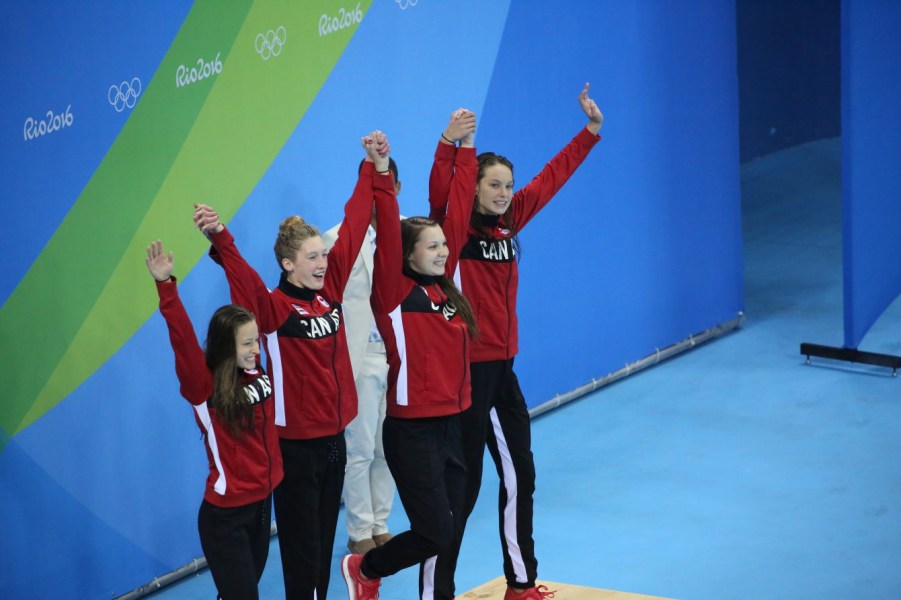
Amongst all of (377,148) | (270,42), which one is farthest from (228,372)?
(270,42)

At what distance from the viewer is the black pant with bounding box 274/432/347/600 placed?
4.15 meters

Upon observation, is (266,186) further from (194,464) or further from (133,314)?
(194,464)

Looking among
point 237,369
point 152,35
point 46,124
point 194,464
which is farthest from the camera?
point 194,464

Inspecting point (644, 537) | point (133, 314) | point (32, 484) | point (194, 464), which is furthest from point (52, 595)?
point (644, 537)

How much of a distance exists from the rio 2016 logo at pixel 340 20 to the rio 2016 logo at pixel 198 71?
62cm

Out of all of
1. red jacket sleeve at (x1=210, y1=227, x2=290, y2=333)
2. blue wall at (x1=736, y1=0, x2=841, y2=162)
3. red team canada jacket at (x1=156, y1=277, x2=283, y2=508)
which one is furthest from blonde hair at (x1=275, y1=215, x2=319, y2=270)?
blue wall at (x1=736, y1=0, x2=841, y2=162)

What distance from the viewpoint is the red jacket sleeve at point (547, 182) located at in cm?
468

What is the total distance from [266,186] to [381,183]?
4.44ft

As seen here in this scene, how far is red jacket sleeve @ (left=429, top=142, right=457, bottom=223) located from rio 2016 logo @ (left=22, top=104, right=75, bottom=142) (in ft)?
4.75

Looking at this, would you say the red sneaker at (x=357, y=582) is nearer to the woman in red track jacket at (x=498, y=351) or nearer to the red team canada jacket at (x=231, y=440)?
the woman in red track jacket at (x=498, y=351)

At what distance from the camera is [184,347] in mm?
3822

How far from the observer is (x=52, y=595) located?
495cm

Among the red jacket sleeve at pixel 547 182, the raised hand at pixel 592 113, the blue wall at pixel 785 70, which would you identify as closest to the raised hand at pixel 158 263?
the red jacket sleeve at pixel 547 182

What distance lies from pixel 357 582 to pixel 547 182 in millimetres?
1618
